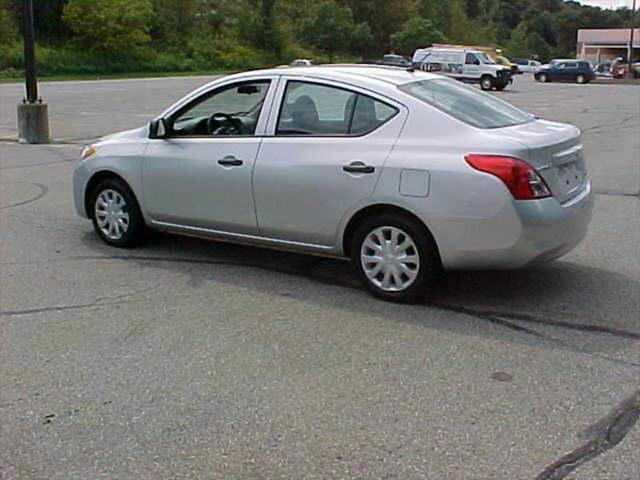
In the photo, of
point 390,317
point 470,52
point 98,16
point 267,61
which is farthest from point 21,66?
point 390,317

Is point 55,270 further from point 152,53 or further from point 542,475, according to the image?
point 152,53

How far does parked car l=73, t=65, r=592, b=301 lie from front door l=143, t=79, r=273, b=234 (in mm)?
12

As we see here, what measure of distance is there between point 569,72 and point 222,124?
49.0 metres

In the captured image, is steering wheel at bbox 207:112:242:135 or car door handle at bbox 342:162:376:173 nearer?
car door handle at bbox 342:162:376:173

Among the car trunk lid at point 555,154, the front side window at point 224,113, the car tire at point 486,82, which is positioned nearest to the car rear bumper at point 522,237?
the car trunk lid at point 555,154

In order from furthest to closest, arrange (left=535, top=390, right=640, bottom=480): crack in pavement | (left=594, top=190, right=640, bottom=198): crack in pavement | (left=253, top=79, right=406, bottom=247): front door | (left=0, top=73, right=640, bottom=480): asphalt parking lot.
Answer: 1. (left=594, top=190, right=640, bottom=198): crack in pavement
2. (left=253, top=79, right=406, bottom=247): front door
3. (left=0, top=73, right=640, bottom=480): asphalt parking lot
4. (left=535, top=390, right=640, bottom=480): crack in pavement

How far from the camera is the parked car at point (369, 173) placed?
17.3 feet

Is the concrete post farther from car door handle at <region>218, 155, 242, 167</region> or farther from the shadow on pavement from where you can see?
car door handle at <region>218, 155, 242, 167</region>

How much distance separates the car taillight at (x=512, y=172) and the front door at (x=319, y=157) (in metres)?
0.69

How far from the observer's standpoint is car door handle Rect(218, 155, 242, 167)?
A: 6.19 meters

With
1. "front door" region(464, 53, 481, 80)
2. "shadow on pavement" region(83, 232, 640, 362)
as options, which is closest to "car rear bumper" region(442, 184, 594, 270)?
"shadow on pavement" region(83, 232, 640, 362)

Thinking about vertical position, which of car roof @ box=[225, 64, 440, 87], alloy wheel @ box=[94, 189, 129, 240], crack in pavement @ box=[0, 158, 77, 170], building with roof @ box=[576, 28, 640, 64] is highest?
building with roof @ box=[576, 28, 640, 64]

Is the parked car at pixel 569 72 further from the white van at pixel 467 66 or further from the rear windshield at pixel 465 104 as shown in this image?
the rear windshield at pixel 465 104

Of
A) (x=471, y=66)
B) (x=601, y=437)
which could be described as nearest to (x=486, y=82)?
(x=471, y=66)
